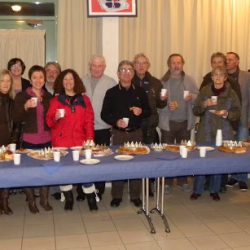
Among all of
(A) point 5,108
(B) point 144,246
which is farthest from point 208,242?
(A) point 5,108

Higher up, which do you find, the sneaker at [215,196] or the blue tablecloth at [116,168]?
the blue tablecloth at [116,168]

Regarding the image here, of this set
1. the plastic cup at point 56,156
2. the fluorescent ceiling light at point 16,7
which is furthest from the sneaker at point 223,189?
the fluorescent ceiling light at point 16,7

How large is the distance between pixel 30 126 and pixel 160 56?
2229 mm

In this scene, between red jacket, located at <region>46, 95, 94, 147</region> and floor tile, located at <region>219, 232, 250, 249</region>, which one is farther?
red jacket, located at <region>46, 95, 94, 147</region>

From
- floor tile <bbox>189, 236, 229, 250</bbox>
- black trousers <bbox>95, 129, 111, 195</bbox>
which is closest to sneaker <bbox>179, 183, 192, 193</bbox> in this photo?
black trousers <bbox>95, 129, 111, 195</bbox>

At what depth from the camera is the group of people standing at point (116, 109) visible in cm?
390

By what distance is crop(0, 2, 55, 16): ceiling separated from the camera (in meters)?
5.25

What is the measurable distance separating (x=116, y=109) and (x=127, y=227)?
1217mm

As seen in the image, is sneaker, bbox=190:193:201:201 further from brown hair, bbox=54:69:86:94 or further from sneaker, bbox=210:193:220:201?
brown hair, bbox=54:69:86:94

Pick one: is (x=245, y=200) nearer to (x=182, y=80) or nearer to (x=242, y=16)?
(x=182, y=80)

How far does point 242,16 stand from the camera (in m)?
5.55

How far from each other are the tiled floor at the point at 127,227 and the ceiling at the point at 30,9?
2.45 metres

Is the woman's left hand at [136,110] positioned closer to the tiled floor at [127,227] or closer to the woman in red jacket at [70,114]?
the woman in red jacket at [70,114]

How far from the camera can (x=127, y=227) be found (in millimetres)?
3658
